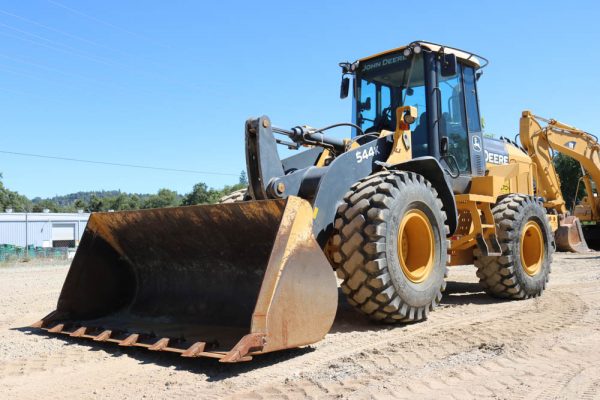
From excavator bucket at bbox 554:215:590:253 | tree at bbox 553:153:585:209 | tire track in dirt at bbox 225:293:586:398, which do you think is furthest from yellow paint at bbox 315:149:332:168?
tree at bbox 553:153:585:209

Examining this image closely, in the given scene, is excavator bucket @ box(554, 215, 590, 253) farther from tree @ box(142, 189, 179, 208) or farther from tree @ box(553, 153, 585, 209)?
tree @ box(142, 189, 179, 208)

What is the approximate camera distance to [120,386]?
3.62 metres

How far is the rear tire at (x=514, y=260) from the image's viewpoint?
23.4 feet

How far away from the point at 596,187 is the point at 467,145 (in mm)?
13179

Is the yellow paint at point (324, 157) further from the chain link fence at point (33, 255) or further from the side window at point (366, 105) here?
the chain link fence at point (33, 255)

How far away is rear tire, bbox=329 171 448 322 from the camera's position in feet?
15.8

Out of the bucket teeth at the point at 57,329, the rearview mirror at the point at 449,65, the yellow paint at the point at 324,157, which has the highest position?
the rearview mirror at the point at 449,65

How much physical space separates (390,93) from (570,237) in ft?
41.0

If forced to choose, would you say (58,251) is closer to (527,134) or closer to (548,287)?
(527,134)

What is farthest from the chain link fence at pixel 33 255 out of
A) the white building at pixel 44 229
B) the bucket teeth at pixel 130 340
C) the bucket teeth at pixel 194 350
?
the white building at pixel 44 229

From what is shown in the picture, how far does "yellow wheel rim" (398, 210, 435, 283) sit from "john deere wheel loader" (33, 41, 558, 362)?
1cm

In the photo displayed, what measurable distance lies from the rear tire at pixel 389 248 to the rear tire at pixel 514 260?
1.87 meters

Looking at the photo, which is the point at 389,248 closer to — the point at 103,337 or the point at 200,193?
the point at 103,337

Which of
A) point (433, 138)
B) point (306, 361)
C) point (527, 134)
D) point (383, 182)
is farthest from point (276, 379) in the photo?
point (527, 134)
